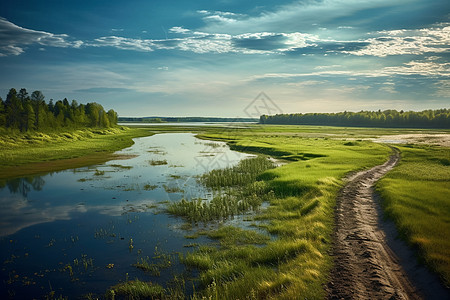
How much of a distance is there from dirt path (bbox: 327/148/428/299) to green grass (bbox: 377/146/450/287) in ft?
3.30

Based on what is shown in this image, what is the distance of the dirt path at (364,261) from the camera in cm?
914

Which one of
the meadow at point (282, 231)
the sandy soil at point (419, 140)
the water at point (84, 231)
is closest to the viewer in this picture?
the meadow at point (282, 231)

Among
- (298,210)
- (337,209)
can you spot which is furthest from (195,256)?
(337,209)

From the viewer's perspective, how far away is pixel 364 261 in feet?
36.6

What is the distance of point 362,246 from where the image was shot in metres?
12.6

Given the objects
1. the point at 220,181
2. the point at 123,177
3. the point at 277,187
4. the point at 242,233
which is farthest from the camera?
the point at 123,177

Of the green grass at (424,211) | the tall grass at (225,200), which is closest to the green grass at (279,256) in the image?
the tall grass at (225,200)

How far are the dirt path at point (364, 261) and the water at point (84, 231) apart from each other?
6.86 meters

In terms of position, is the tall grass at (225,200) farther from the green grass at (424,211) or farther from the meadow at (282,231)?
the green grass at (424,211)

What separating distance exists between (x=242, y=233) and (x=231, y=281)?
17.3ft

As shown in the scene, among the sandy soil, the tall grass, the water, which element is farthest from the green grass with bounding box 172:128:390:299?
the sandy soil

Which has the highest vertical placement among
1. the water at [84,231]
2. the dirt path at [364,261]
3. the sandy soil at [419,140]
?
the sandy soil at [419,140]

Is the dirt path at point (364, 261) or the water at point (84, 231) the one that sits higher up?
the dirt path at point (364, 261)

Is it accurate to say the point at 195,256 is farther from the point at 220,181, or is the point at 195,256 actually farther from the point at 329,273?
the point at 220,181
